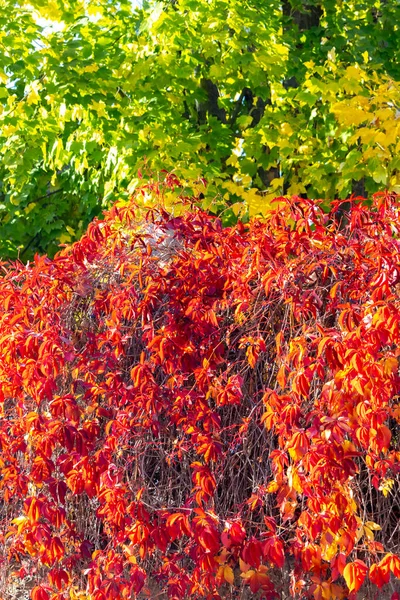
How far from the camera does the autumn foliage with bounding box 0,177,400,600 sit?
308 centimetres

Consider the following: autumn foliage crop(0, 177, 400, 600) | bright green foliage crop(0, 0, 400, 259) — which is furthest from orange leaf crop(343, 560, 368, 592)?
bright green foliage crop(0, 0, 400, 259)

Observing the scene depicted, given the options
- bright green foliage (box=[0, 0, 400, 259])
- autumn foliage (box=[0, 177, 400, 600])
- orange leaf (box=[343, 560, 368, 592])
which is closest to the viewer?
orange leaf (box=[343, 560, 368, 592])

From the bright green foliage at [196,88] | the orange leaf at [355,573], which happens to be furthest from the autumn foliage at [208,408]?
the bright green foliage at [196,88]

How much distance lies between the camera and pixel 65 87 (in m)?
6.89

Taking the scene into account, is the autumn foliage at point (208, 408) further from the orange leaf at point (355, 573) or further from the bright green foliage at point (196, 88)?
the bright green foliage at point (196, 88)

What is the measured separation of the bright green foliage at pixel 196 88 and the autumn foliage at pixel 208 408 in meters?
2.85

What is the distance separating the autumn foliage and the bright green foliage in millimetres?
2845

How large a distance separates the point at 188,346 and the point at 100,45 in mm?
4372

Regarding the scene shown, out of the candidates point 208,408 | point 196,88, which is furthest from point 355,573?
point 196,88

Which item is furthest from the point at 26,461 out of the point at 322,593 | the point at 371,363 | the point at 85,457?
the point at 371,363

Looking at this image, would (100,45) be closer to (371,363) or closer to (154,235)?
(154,235)

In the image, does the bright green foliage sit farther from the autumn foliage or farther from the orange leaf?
the orange leaf

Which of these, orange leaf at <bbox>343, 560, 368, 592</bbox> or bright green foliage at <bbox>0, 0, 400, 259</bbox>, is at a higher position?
bright green foliage at <bbox>0, 0, 400, 259</bbox>

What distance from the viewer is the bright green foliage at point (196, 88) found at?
700 cm
